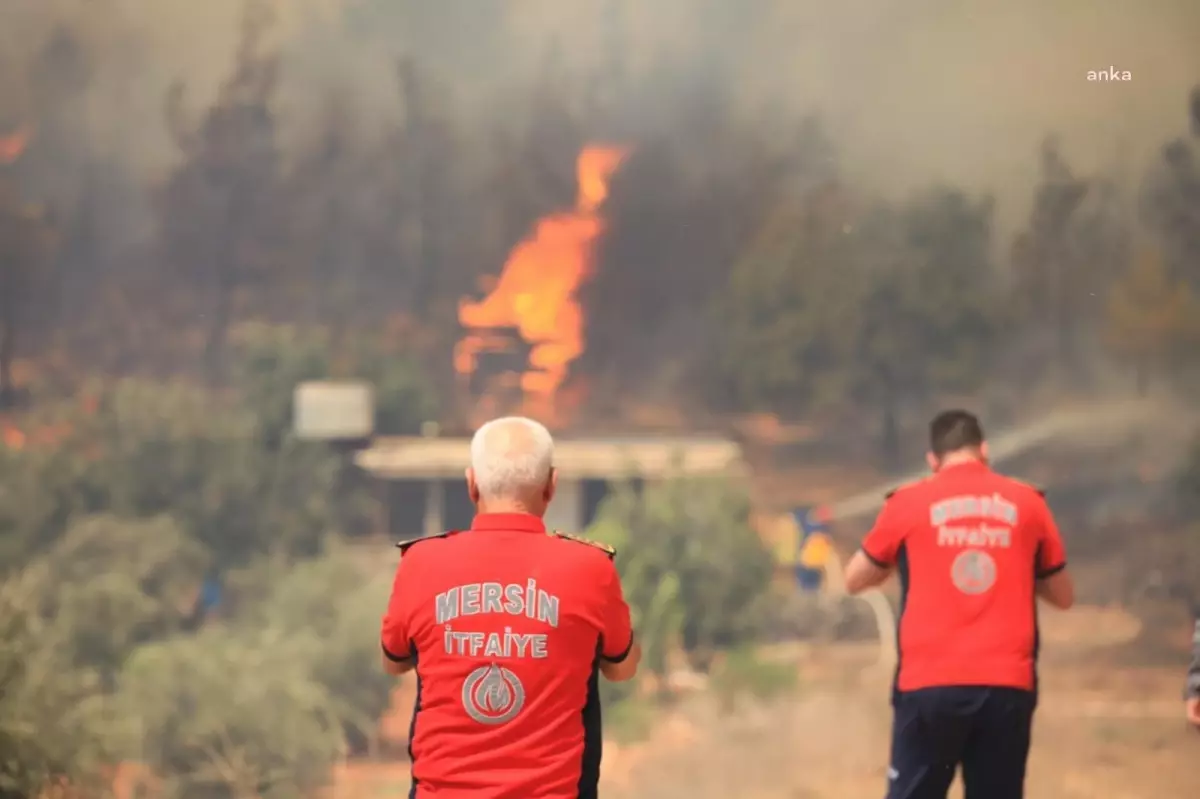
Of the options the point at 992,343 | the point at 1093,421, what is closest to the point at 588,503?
the point at 992,343

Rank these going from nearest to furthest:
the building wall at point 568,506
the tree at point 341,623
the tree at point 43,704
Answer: the tree at point 43,704
the tree at point 341,623
the building wall at point 568,506

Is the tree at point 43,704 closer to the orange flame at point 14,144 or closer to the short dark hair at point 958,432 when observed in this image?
the orange flame at point 14,144

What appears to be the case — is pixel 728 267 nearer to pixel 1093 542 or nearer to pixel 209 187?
pixel 1093 542

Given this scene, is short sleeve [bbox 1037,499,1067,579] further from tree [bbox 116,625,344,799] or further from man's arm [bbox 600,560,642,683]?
tree [bbox 116,625,344,799]

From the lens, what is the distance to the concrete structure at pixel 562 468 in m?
4.04

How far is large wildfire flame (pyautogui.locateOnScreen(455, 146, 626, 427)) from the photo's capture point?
4.01 meters

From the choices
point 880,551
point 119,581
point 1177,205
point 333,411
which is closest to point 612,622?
point 880,551

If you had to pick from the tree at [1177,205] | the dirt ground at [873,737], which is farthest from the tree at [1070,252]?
the dirt ground at [873,737]

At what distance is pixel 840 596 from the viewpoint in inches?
157

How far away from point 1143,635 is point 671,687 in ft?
5.09

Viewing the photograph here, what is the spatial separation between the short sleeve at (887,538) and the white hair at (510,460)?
0.96 metres

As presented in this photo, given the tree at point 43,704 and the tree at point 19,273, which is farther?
the tree at point 19,273

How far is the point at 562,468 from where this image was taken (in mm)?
4047

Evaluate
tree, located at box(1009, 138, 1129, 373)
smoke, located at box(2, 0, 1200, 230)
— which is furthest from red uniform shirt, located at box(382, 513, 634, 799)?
tree, located at box(1009, 138, 1129, 373)
